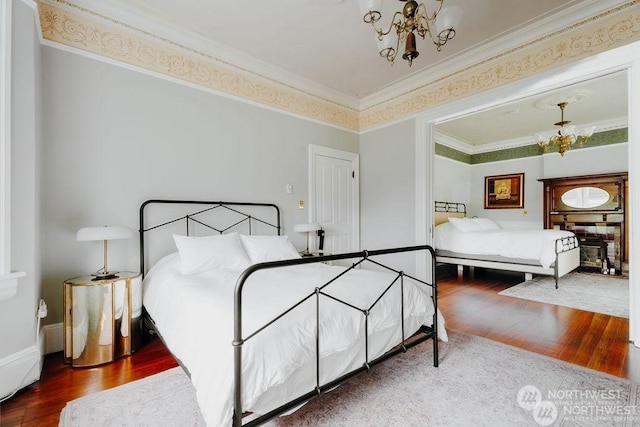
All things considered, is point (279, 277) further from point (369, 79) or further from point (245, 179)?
point (369, 79)

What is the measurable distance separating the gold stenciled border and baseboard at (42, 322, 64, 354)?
2.36m

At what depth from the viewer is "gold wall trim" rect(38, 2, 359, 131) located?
8.06 feet

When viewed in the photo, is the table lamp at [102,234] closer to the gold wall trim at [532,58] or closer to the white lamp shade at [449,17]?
the white lamp shade at [449,17]

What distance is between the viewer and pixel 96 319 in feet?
7.14

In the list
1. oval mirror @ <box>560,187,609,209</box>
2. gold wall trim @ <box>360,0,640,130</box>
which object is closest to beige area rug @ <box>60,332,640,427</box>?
gold wall trim @ <box>360,0,640,130</box>

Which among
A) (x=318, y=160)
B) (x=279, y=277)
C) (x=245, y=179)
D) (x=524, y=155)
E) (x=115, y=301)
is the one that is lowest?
(x=115, y=301)

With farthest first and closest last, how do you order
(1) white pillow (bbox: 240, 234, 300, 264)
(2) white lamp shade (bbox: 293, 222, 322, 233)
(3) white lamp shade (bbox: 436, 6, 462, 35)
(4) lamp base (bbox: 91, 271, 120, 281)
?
(2) white lamp shade (bbox: 293, 222, 322, 233)
(1) white pillow (bbox: 240, 234, 300, 264)
(4) lamp base (bbox: 91, 271, 120, 281)
(3) white lamp shade (bbox: 436, 6, 462, 35)

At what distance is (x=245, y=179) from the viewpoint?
11.6ft

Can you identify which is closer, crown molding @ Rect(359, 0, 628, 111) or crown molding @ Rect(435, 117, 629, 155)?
crown molding @ Rect(359, 0, 628, 111)

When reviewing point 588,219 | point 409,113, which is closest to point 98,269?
point 409,113

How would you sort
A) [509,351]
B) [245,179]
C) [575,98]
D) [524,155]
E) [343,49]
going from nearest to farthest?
[509,351] → [343,49] → [245,179] → [575,98] → [524,155]

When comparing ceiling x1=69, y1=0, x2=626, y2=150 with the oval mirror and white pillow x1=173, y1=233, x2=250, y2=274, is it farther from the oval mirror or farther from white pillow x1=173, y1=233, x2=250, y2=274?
the oval mirror

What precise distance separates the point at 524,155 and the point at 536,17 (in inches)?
208
